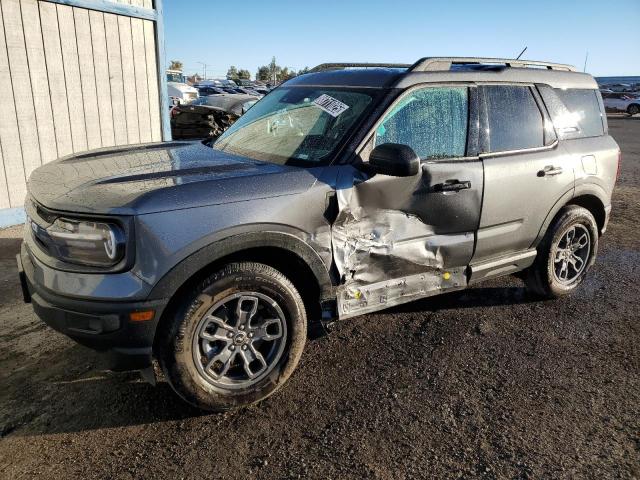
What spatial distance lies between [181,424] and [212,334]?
0.51m

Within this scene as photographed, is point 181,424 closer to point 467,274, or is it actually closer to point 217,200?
point 217,200

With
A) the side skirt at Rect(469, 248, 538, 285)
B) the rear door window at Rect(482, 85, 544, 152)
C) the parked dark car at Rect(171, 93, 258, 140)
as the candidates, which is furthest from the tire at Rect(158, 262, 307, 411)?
the parked dark car at Rect(171, 93, 258, 140)

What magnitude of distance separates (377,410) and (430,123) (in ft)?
6.25

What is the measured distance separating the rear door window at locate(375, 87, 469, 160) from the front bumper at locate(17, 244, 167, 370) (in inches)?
69.9

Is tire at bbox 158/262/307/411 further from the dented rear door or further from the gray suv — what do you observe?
the dented rear door

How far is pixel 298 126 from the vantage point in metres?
3.48

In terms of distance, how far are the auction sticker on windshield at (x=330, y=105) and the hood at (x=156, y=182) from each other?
61cm

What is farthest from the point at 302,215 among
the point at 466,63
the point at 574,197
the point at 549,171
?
the point at 574,197

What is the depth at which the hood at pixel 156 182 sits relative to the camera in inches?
97.3

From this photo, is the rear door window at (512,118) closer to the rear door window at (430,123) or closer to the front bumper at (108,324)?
the rear door window at (430,123)

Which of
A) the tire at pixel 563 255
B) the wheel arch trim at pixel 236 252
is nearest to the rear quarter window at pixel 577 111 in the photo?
the tire at pixel 563 255

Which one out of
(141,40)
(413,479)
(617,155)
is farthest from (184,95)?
(413,479)

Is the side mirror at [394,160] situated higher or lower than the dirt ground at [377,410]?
higher

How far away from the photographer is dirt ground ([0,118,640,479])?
7.99 feet
